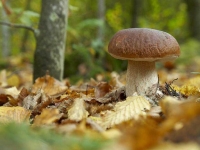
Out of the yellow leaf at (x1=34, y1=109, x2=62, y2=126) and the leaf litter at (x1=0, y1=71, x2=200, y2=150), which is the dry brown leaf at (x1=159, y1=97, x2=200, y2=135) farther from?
the yellow leaf at (x1=34, y1=109, x2=62, y2=126)

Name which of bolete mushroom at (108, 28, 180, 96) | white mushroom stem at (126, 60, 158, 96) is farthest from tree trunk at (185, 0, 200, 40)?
bolete mushroom at (108, 28, 180, 96)

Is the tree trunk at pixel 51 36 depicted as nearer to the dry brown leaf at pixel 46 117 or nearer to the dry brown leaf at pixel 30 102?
the dry brown leaf at pixel 30 102

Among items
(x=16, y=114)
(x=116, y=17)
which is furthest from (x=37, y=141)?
(x=116, y=17)

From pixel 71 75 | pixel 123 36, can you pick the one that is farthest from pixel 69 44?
pixel 123 36

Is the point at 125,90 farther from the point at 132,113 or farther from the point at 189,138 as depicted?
the point at 189,138

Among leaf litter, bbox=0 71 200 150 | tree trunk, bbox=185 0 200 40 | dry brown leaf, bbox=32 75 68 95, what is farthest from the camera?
tree trunk, bbox=185 0 200 40

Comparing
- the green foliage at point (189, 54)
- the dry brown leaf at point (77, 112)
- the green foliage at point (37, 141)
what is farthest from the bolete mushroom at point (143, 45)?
the green foliage at point (189, 54)
